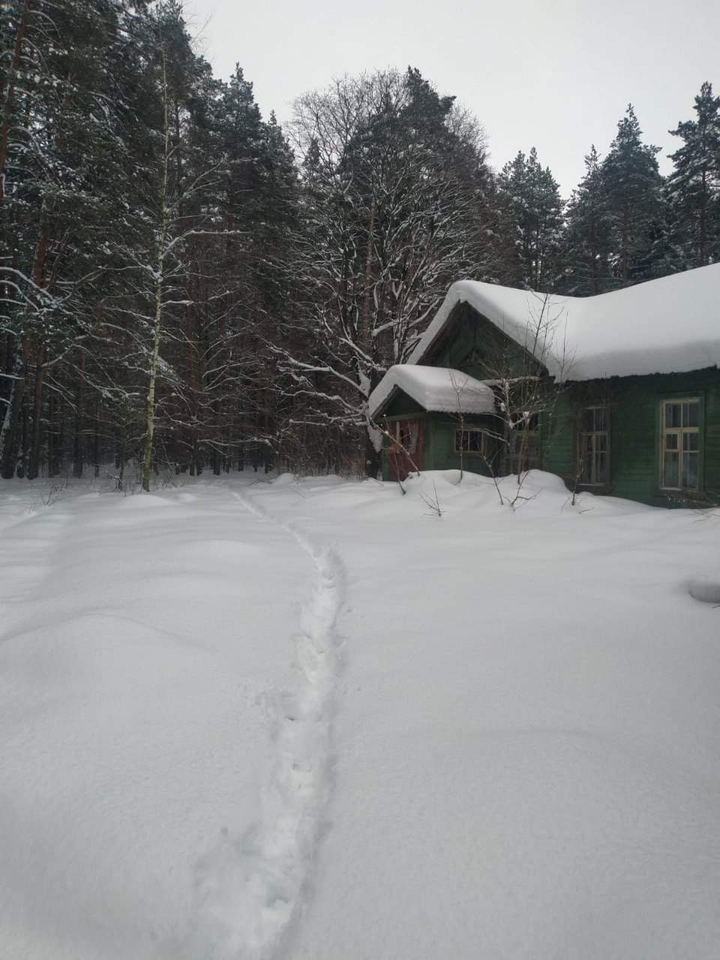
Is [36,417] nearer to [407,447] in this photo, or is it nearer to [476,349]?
[407,447]

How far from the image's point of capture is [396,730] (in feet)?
9.94

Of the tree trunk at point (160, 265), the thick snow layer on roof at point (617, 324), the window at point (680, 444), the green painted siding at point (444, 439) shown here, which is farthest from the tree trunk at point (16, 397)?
the window at point (680, 444)

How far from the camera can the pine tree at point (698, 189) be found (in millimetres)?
28266

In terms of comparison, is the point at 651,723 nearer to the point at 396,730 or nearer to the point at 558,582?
the point at 396,730

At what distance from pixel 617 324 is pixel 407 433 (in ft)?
21.2

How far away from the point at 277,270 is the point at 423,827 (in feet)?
76.6

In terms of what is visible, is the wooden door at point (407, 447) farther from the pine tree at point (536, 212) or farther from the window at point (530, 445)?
the pine tree at point (536, 212)

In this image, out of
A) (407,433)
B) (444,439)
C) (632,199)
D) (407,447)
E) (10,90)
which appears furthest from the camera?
(632,199)

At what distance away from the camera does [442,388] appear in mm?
14320

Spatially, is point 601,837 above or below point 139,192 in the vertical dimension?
below

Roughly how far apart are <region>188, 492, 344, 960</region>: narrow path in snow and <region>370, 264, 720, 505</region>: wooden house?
746 centimetres

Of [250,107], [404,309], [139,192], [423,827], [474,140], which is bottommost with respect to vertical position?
[423,827]

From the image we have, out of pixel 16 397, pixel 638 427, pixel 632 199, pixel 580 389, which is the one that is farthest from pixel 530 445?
pixel 632 199

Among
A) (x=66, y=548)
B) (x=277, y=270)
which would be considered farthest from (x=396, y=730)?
(x=277, y=270)
